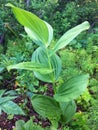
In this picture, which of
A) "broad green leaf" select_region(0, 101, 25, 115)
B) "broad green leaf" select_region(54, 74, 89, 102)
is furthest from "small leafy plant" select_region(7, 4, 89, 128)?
"broad green leaf" select_region(0, 101, 25, 115)

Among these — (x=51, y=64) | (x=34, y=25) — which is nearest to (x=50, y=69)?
(x=51, y=64)

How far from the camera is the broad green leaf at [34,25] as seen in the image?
6.26 feet

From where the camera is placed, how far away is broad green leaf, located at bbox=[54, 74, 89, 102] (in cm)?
218

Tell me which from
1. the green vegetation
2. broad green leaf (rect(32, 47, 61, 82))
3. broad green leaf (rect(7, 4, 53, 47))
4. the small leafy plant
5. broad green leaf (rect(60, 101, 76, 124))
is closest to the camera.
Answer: broad green leaf (rect(7, 4, 53, 47))

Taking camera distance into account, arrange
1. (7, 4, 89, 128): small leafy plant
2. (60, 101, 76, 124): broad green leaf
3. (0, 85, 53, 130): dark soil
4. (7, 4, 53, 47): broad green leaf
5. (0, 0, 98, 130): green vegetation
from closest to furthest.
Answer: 1. (7, 4, 53, 47): broad green leaf
2. (7, 4, 89, 128): small leafy plant
3. (0, 0, 98, 130): green vegetation
4. (60, 101, 76, 124): broad green leaf
5. (0, 85, 53, 130): dark soil

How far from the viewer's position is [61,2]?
3811 millimetres

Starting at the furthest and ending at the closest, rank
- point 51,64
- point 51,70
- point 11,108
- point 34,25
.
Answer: point 11,108, point 51,64, point 51,70, point 34,25

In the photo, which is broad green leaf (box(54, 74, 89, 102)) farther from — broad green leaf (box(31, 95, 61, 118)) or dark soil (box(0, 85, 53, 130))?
dark soil (box(0, 85, 53, 130))

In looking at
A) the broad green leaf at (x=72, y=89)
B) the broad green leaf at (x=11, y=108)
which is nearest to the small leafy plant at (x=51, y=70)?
the broad green leaf at (x=72, y=89)

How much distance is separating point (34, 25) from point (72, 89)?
53cm

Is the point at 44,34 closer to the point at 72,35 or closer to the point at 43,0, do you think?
the point at 72,35

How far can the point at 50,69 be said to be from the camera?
A: 85.9 inches

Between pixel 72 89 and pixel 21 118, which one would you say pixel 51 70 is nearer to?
pixel 72 89

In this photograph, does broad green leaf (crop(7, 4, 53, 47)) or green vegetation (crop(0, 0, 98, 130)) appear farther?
green vegetation (crop(0, 0, 98, 130))
